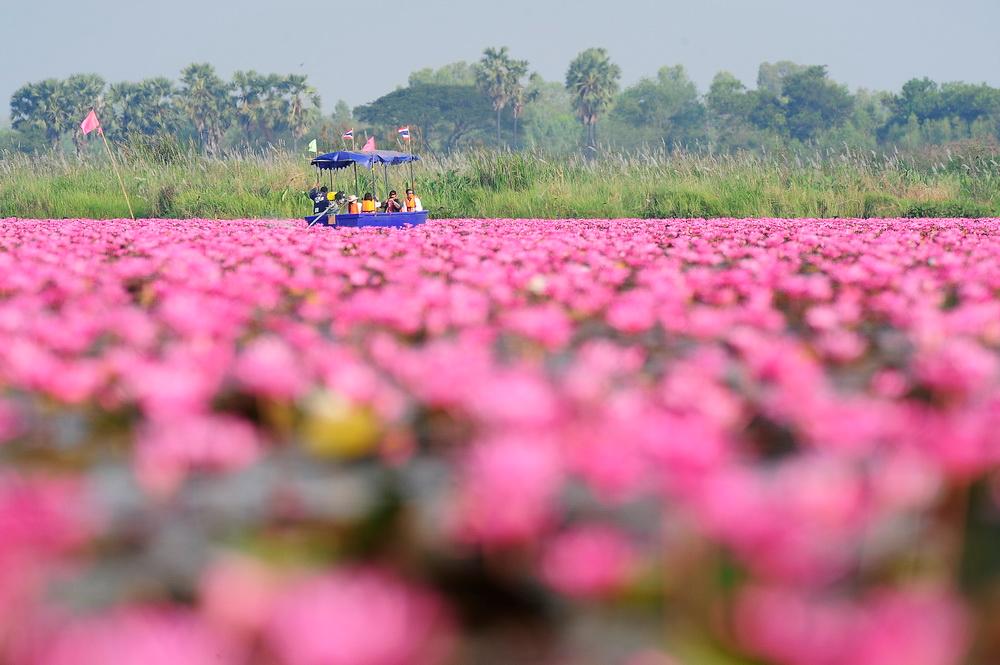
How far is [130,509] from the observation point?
1562 mm

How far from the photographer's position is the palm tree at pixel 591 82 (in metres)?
80.3

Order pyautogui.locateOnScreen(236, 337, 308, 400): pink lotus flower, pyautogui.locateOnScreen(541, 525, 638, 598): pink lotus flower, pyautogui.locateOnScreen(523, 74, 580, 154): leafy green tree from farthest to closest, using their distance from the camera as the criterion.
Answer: pyautogui.locateOnScreen(523, 74, 580, 154): leafy green tree, pyautogui.locateOnScreen(236, 337, 308, 400): pink lotus flower, pyautogui.locateOnScreen(541, 525, 638, 598): pink lotus flower

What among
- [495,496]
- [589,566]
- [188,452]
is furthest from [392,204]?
[589,566]

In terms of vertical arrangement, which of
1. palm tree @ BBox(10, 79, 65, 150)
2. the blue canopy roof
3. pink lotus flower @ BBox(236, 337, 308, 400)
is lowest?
pink lotus flower @ BBox(236, 337, 308, 400)

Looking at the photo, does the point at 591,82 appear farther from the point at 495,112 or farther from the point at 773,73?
the point at 773,73

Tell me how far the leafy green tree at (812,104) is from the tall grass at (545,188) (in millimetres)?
57300

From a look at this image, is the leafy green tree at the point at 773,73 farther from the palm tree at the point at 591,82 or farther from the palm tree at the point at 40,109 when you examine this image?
the palm tree at the point at 40,109

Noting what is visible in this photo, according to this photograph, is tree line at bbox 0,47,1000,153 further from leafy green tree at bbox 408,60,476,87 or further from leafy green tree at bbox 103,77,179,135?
leafy green tree at bbox 408,60,476,87

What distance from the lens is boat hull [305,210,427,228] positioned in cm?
1277

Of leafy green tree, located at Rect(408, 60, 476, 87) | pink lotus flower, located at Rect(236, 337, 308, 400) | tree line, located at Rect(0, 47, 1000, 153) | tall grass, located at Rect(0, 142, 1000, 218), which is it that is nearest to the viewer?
pink lotus flower, located at Rect(236, 337, 308, 400)

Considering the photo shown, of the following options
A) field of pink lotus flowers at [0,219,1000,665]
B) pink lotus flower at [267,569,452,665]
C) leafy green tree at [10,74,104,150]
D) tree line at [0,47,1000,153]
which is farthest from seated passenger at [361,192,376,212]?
leafy green tree at [10,74,104,150]

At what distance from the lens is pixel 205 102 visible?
261 ft

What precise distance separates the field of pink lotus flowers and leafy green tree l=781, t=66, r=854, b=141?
256 feet

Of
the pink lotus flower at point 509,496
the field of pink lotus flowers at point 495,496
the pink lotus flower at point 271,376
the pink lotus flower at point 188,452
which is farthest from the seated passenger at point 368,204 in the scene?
the pink lotus flower at point 509,496
